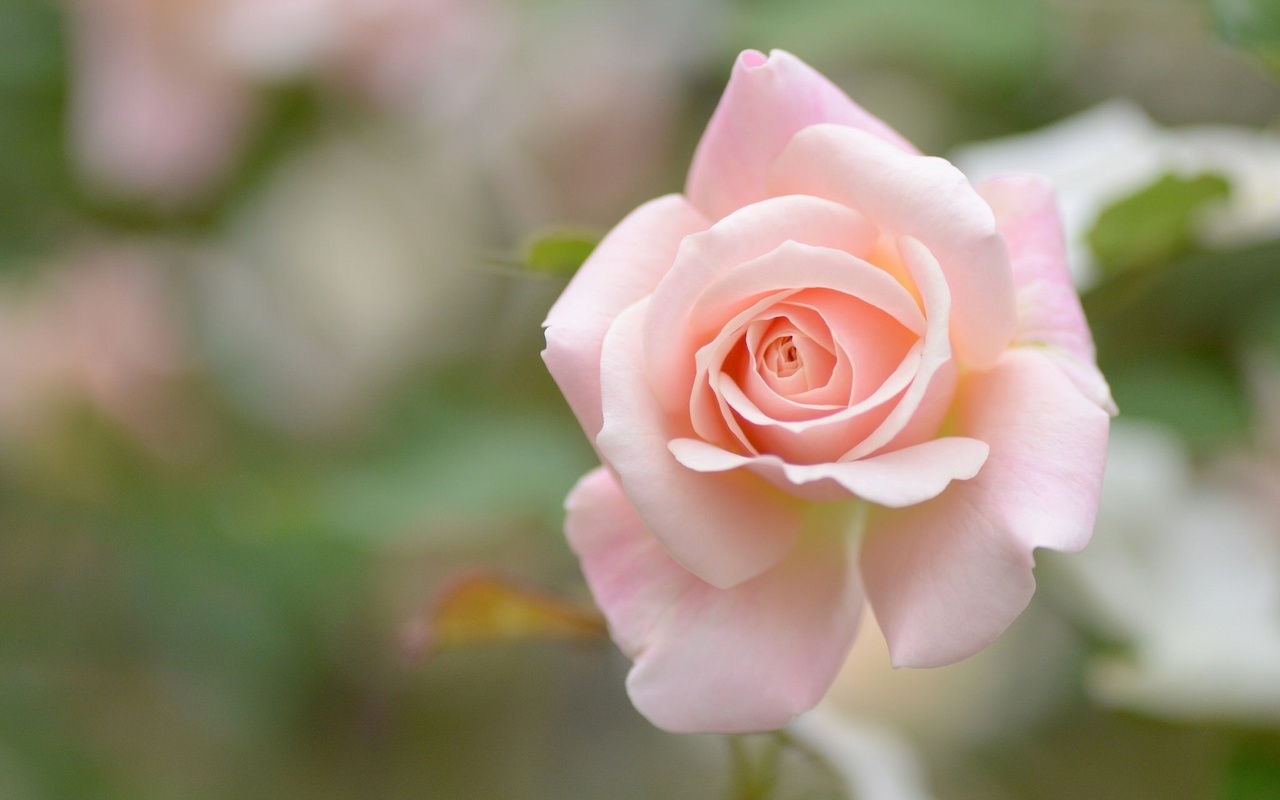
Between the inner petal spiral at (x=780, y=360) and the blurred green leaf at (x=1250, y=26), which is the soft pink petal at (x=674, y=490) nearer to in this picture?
the inner petal spiral at (x=780, y=360)

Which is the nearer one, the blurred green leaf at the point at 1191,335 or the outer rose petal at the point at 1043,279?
the outer rose petal at the point at 1043,279

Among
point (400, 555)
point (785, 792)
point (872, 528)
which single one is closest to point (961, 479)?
point (872, 528)

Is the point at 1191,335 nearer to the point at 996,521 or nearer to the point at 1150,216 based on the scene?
the point at 1150,216

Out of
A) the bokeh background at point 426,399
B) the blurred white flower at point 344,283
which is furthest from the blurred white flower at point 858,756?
the blurred white flower at point 344,283

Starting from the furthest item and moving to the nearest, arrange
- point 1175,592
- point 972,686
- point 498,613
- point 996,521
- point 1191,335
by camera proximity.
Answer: point 972,686, point 1191,335, point 1175,592, point 498,613, point 996,521

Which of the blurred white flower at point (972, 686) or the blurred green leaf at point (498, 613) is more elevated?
the blurred green leaf at point (498, 613)

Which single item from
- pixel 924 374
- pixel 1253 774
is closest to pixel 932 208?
pixel 924 374

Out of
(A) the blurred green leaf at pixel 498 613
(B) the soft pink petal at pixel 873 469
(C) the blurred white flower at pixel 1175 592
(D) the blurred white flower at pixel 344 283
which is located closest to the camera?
(B) the soft pink petal at pixel 873 469
